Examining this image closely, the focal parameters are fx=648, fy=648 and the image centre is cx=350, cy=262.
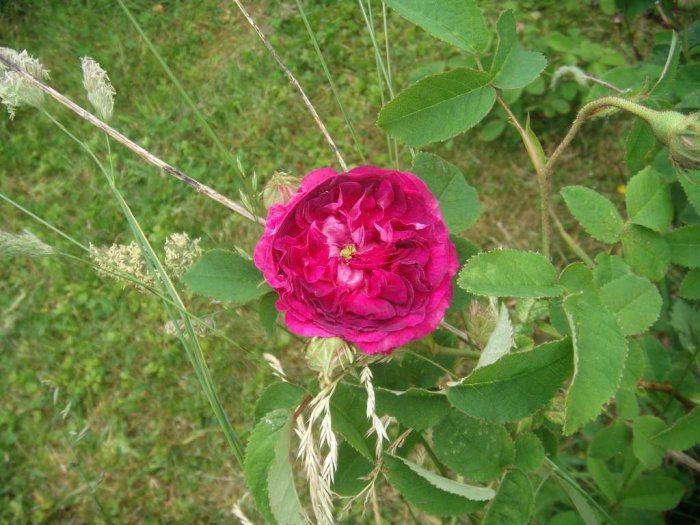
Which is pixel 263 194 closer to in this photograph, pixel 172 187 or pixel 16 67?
pixel 16 67

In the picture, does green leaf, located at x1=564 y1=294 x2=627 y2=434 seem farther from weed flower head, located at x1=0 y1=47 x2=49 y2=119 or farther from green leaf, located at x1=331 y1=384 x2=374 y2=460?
weed flower head, located at x1=0 y1=47 x2=49 y2=119

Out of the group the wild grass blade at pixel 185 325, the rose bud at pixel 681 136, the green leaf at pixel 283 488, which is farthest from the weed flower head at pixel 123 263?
the rose bud at pixel 681 136

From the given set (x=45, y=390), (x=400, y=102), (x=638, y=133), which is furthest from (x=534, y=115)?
(x=45, y=390)

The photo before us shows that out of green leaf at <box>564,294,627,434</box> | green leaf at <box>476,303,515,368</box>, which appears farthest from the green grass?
green leaf at <box>564,294,627,434</box>

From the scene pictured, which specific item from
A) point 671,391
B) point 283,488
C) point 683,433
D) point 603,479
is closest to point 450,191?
point 283,488

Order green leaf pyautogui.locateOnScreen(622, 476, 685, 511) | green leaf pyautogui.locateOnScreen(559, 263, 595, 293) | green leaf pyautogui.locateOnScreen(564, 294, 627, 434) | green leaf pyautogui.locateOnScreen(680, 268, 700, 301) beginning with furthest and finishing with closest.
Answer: green leaf pyautogui.locateOnScreen(622, 476, 685, 511) < green leaf pyautogui.locateOnScreen(680, 268, 700, 301) < green leaf pyautogui.locateOnScreen(559, 263, 595, 293) < green leaf pyautogui.locateOnScreen(564, 294, 627, 434)

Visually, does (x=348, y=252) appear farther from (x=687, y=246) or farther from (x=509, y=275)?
(x=687, y=246)

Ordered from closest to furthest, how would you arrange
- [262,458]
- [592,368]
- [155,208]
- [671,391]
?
[592,368], [262,458], [671,391], [155,208]
